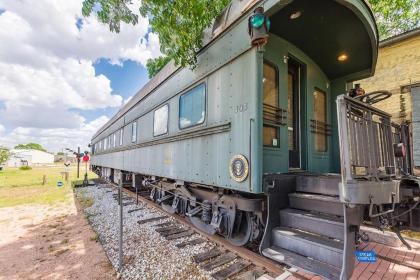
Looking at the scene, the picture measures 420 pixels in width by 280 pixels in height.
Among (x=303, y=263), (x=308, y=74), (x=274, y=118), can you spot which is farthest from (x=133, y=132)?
(x=303, y=263)

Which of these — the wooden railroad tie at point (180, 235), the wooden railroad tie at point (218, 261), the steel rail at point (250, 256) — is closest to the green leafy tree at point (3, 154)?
the wooden railroad tie at point (180, 235)

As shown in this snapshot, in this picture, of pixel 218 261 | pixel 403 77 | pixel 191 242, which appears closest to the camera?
pixel 218 261

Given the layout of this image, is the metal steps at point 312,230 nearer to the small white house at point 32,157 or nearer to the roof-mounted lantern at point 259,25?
the roof-mounted lantern at point 259,25

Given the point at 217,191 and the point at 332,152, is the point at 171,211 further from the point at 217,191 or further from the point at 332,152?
the point at 332,152

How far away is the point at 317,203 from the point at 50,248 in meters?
4.47

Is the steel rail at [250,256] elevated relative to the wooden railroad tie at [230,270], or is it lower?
elevated

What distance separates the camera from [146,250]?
3.71 meters

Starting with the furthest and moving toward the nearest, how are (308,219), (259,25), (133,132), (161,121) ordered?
(133,132), (161,121), (308,219), (259,25)

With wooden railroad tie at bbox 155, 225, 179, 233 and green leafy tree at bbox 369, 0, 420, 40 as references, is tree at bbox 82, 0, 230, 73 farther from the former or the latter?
green leafy tree at bbox 369, 0, 420, 40

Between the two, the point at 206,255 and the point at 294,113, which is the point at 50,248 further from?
the point at 294,113

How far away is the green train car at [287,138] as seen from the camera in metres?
2.40

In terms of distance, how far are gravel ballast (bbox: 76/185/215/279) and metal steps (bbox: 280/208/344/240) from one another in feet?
3.99

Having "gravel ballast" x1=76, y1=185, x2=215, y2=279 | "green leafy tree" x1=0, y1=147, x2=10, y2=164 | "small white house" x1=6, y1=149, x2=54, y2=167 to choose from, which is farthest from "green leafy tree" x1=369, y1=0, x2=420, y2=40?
"small white house" x1=6, y1=149, x2=54, y2=167

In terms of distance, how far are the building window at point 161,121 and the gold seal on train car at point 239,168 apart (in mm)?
2423
